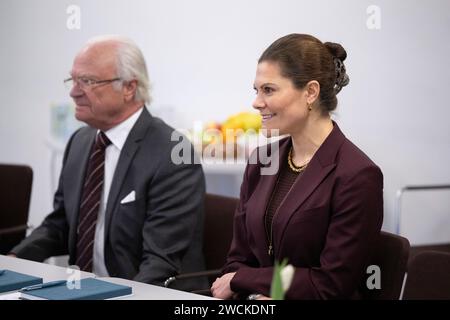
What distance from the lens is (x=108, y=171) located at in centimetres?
292

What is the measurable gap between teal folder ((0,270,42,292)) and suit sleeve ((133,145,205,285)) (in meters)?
0.64

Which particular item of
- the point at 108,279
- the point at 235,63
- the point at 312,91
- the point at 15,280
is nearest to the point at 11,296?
the point at 15,280

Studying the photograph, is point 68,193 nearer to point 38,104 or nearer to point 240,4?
point 240,4

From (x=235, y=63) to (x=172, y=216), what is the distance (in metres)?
2.25

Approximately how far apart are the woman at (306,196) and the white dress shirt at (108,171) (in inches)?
24.1

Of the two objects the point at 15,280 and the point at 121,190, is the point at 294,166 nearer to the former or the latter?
the point at 121,190

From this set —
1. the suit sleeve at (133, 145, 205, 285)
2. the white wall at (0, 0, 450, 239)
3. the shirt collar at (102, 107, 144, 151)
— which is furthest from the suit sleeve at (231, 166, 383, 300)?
the white wall at (0, 0, 450, 239)

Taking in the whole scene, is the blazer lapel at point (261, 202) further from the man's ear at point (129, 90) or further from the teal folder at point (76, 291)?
the man's ear at point (129, 90)

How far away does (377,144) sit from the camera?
177 inches

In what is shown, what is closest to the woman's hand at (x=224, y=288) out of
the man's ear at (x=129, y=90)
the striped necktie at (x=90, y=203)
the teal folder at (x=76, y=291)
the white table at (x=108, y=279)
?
the white table at (x=108, y=279)

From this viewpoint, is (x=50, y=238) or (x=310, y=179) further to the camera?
(x=50, y=238)

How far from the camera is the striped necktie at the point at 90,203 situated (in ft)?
9.31

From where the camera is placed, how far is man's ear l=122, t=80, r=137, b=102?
2947 millimetres
